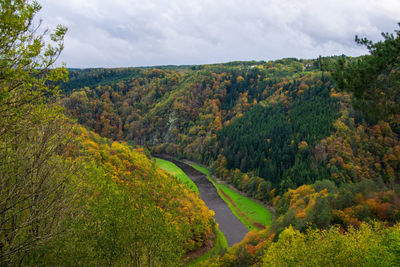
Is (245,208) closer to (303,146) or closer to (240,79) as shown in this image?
(303,146)

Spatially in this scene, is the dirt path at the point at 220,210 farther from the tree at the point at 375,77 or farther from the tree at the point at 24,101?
the tree at the point at 24,101

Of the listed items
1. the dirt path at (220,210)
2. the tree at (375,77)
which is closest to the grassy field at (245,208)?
the dirt path at (220,210)

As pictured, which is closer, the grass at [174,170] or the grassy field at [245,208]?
the grassy field at [245,208]

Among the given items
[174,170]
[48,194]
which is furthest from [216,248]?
[174,170]

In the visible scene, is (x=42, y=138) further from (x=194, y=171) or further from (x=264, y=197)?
(x=194, y=171)

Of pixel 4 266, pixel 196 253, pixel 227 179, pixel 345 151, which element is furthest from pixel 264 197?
pixel 4 266

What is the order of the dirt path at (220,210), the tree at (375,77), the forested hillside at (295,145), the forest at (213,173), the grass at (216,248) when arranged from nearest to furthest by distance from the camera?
the forest at (213,173), the tree at (375,77), the forested hillside at (295,145), the grass at (216,248), the dirt path at (220,210)
